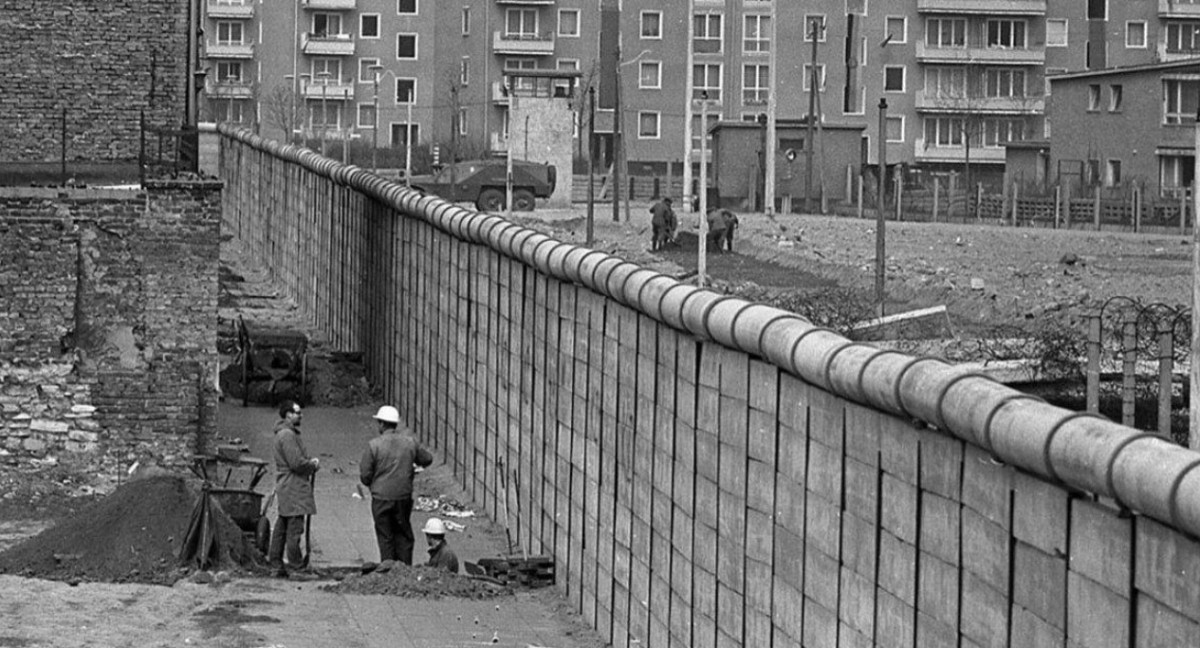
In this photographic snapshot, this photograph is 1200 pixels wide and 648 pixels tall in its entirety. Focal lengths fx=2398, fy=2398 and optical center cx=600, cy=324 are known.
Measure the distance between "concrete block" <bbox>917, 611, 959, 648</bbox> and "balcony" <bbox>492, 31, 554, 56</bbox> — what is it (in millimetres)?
82093

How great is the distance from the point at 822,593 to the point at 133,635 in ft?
21.0

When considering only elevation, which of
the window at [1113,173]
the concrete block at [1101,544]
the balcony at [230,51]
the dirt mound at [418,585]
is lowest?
the dirt mound at [418,585]

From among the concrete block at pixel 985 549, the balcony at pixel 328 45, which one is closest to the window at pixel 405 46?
the balcony at pixel 328 45

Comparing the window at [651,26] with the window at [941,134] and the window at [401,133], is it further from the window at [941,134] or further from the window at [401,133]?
the window at [941,134]

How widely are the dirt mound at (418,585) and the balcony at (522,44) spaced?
74072mm

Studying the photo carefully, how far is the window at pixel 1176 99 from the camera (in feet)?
225

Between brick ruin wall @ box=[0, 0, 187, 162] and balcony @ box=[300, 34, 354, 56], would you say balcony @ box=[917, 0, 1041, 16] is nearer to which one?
balcony @ box=[300, 34, 354, 56]

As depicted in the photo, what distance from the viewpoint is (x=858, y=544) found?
38.6 feet

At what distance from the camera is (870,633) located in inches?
454

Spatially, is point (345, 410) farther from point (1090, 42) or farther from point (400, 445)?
point (1090, 42)

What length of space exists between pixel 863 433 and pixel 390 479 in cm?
834

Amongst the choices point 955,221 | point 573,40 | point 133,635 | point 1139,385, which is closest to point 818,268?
point 955,221

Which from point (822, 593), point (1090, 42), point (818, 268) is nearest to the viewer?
point (822, 593)

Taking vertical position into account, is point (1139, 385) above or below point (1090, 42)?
below
